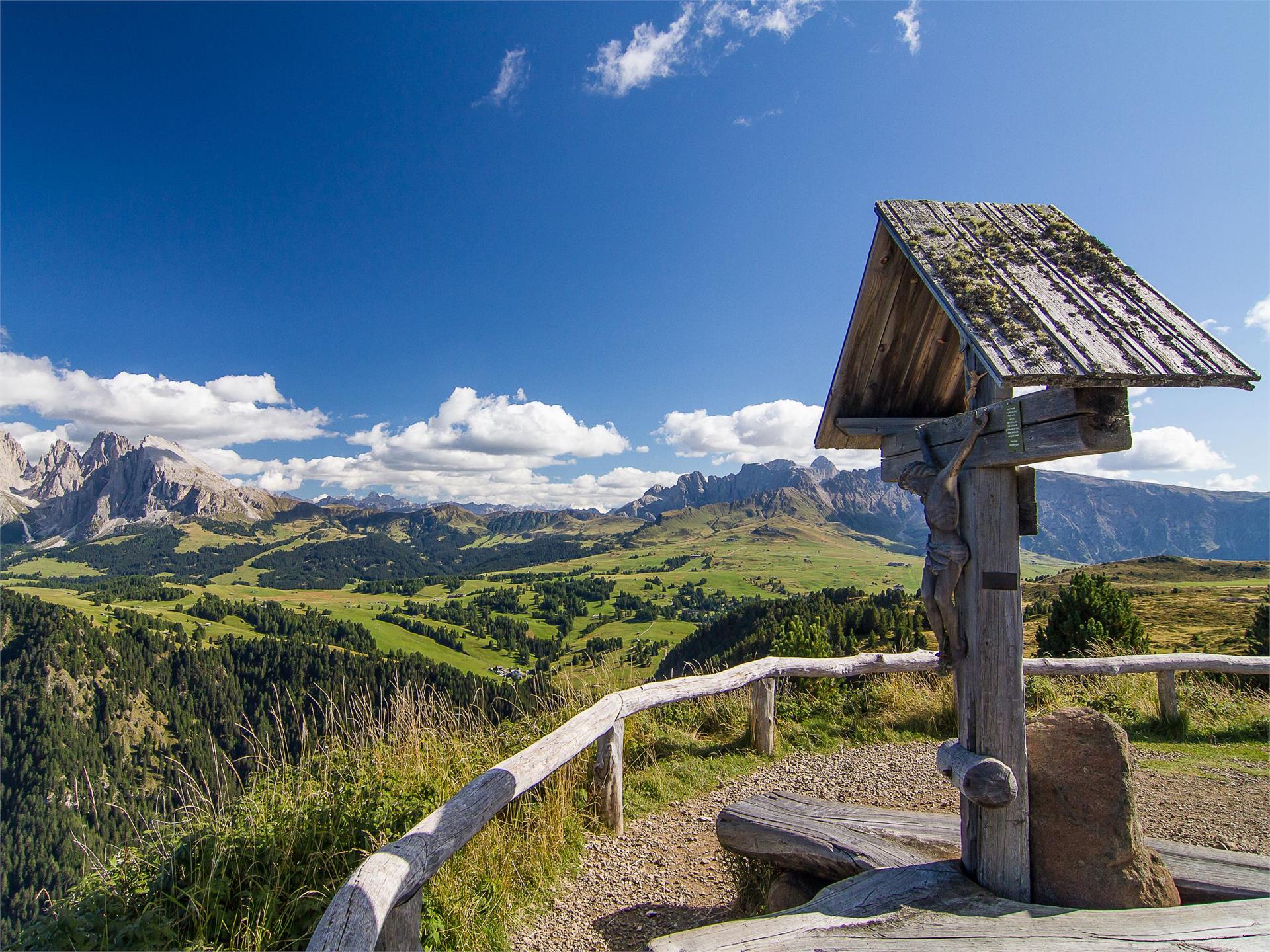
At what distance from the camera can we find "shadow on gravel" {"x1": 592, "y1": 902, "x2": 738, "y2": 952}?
4191 mm

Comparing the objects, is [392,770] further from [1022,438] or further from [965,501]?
[1022,438]

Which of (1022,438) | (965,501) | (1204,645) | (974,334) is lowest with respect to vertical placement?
(1204,645)

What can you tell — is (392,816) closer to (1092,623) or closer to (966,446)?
(966,446)

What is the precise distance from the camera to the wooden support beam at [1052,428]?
2896 millimetres

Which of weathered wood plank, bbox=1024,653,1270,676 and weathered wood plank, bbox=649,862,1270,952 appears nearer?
weathered wood plank, bbox=649,862,1270,952

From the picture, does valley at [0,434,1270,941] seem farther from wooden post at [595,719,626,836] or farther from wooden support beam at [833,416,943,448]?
wooden support beam at [833,416,943,448]

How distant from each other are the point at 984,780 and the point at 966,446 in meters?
1.92

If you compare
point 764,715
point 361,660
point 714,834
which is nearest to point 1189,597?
point 764,715

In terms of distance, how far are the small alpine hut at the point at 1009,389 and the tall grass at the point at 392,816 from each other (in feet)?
10.9

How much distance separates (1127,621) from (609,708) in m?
13.1

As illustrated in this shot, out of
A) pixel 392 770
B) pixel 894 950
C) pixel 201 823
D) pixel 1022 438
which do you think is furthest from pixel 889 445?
pixel 201 823

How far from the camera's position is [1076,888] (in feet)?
10.9

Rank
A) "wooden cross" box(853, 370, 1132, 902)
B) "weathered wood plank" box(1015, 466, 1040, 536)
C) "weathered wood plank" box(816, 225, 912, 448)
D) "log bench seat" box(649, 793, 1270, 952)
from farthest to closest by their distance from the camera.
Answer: "weathered wood plank" box(816, 225, 912, 448) < "weathered wood plank" box(1015, 466, 1040, 536) < "wooden cross" box(853, 370, 1132, 902) < "log bench seat" box(649, 793, 1270, 952)

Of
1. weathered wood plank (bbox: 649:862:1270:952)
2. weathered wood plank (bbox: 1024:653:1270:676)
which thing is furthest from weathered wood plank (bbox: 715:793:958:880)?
weathered wood plank (bbox: 1024:653:1270:676)
